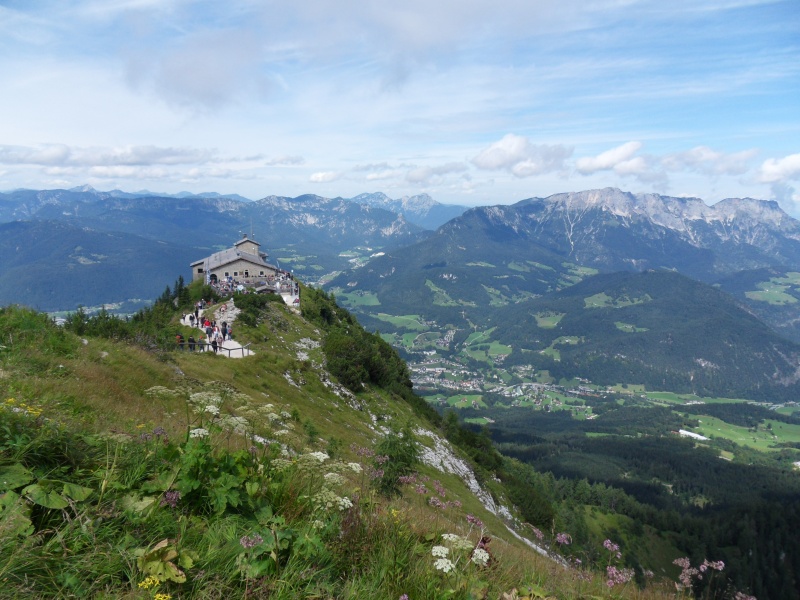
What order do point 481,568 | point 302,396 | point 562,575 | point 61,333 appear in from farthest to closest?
point 302,396 → point 61,333 → point 562,575 → point 481,568

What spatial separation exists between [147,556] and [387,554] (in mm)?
2318

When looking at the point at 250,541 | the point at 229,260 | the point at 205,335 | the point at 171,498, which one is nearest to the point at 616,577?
the point at 250,541

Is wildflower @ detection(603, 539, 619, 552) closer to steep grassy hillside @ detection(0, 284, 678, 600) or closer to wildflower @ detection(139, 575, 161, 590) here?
steep grassy hillside @ detection(0, 284, 678, 600)

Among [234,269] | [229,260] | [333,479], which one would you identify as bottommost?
[234,269]

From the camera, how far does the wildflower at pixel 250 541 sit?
12.1 feet

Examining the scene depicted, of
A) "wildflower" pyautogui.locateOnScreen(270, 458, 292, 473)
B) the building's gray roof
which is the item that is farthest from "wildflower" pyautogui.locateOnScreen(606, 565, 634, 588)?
the building's gray roof

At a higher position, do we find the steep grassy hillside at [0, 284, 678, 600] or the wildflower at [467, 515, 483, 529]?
the steep grassy hillside at [0, 284, 678, 600]

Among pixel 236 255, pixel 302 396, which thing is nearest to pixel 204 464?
pixel 302 396

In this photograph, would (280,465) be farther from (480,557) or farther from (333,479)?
(480,557)

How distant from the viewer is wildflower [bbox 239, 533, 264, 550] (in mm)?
3695

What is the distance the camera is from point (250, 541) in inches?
148

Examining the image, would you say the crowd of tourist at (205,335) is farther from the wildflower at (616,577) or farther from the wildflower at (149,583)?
the wildflower at (616,577)

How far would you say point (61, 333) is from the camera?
1370 cm

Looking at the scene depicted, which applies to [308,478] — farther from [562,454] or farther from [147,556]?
[562,454]
